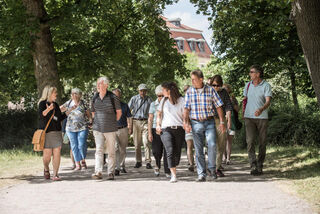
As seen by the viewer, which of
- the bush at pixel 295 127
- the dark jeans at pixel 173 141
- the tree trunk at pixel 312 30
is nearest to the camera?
the tree trunk at pixel 312 30

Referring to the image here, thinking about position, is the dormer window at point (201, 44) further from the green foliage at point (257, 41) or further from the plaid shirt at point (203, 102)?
the plaid shirt at point (203, 102)

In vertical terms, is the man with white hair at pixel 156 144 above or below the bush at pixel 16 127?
below

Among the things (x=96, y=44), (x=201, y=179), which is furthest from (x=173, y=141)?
(x=96, y=44)

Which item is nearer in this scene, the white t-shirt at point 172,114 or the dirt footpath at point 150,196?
the dirt footpath at point 150,196

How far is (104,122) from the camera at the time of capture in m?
10.1

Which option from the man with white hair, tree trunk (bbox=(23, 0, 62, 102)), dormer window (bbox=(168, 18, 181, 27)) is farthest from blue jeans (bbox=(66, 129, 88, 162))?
dormer window (bbox=(168, 18, 181, 27))

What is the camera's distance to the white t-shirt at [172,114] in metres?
9.80

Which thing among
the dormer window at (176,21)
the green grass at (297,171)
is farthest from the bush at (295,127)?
the dormer window at (176,21)

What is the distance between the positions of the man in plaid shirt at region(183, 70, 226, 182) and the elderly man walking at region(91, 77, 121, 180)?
1584 mm

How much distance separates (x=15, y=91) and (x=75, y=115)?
13589 millimetres

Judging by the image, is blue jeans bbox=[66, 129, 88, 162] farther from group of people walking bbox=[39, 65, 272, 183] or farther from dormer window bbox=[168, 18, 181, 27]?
dormer window bbox=[168, 18, 181, 27]

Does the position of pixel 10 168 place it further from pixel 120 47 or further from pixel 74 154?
pixel 120 47

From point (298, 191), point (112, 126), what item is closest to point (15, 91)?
point (112, 126)

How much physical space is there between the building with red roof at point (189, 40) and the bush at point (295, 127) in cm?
7288
